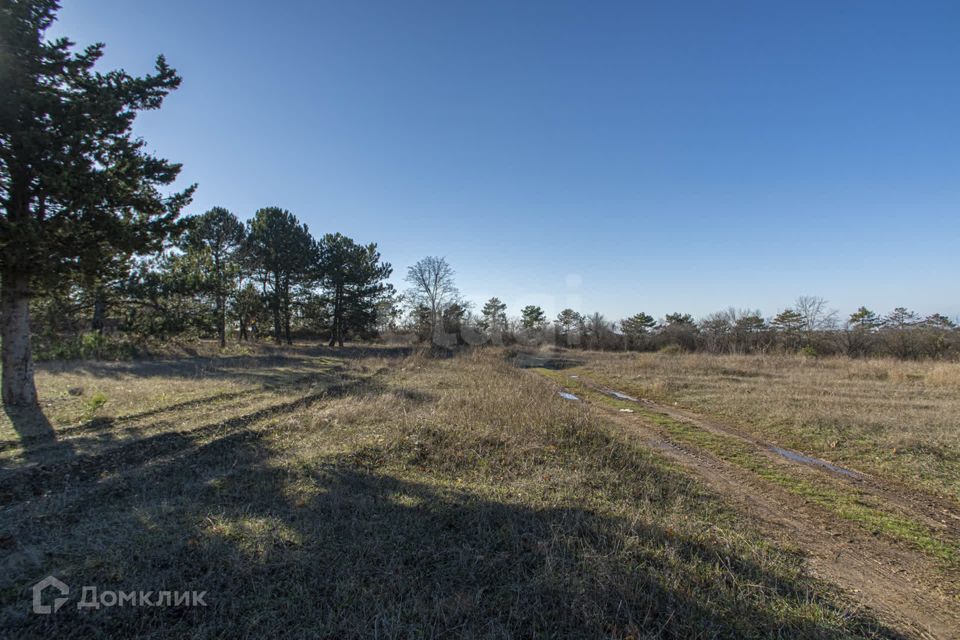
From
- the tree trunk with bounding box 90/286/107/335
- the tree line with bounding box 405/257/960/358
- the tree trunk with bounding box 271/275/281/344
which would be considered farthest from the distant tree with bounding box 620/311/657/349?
the tree trunk with bounding box 90/286/107/335

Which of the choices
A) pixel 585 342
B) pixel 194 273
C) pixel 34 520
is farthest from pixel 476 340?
pixel 34 520

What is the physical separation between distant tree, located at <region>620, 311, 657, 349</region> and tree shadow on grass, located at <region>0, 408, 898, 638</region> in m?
46.4

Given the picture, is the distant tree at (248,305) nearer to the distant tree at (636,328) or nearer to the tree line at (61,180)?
the tree line at (61,180)

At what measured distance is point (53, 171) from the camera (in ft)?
27.7

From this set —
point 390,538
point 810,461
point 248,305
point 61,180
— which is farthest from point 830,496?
point 248,305

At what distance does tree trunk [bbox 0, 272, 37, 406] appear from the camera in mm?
9031

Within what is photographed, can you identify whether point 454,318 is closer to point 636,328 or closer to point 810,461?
point 636,328

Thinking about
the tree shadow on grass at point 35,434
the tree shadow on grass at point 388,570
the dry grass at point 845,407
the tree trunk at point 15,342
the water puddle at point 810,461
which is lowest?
the water puddle at point 810,461

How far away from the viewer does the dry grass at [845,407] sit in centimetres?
733

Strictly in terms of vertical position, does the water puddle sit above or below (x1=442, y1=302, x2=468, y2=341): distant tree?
below

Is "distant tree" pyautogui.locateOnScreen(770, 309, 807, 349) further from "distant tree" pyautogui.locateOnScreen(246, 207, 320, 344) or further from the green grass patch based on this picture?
"distant tree" pyautogui.locateOnScreen(246, 207, 320, 344)

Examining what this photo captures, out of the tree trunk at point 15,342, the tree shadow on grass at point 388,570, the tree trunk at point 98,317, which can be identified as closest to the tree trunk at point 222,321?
the tree trunk at point 98,317

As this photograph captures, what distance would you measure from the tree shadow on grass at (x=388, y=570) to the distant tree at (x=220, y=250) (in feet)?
76.4

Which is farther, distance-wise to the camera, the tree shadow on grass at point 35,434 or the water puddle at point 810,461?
the water puddle at point 810,461
